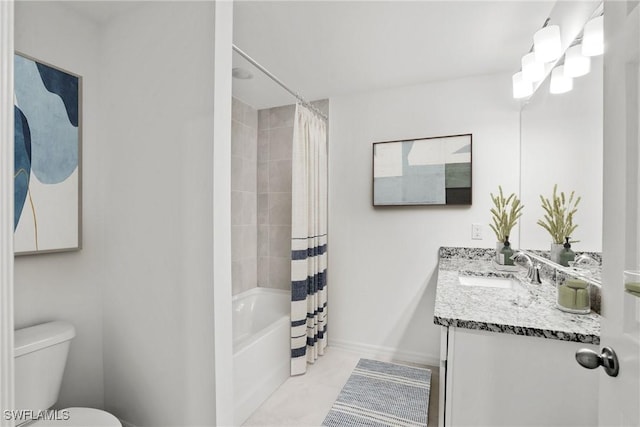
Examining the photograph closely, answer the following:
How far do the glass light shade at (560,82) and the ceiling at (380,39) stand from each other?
1.08 ft

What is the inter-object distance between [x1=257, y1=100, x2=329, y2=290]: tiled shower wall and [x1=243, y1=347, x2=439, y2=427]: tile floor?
0.84 meters

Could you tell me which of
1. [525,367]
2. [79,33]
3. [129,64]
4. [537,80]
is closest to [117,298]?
[129,64]

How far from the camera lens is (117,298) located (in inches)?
63.4

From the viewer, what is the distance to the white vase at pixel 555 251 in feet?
4.99

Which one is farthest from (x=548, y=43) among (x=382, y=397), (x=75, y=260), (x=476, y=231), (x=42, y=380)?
(x=42, y=380)

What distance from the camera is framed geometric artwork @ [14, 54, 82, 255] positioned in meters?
1.35

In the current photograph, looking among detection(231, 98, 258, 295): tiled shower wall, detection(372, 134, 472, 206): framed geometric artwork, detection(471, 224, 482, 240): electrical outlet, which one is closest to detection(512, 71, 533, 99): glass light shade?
detection(372, 134, 472, 206): framed geometric artwork

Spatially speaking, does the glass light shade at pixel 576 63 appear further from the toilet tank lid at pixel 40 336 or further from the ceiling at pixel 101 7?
the toilet tank lid at pixel 40 336

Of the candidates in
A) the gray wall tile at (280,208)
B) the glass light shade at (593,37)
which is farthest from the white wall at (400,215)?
the glass light shade at (593,37)

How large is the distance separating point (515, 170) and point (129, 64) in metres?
2.53

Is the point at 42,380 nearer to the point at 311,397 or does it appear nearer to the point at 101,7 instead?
the point at 311,397

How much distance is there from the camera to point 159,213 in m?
1.45

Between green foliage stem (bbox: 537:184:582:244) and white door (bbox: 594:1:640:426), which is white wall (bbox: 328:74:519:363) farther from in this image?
white door (bbox: 594:1:640:426)

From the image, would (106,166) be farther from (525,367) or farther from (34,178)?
(525,367)
